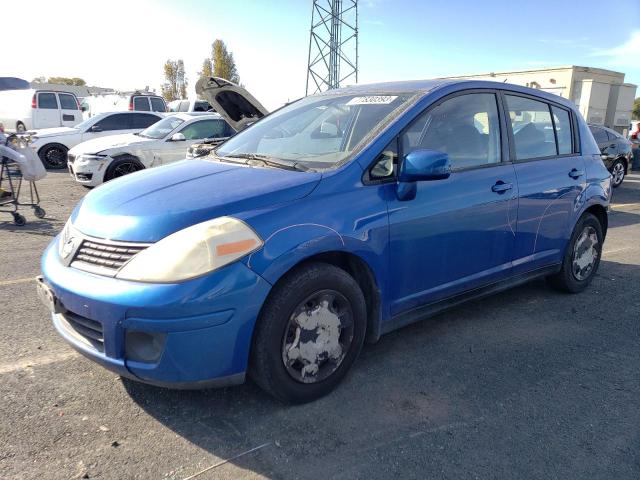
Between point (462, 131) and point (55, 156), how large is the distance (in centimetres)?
1286

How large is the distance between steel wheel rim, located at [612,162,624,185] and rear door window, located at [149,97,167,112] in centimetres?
1436

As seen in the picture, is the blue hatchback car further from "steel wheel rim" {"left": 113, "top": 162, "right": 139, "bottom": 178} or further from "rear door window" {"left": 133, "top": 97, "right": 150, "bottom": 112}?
"rear door window" {"left": 133, "top": 97, "right": 150, "bottom": 112}

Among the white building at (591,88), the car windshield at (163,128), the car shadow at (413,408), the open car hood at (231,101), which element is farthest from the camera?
the white building at (591,88)

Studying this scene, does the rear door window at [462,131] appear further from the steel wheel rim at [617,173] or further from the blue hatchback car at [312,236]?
the steel wheel rim at [617,173]

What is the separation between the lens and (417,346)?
3533 mm

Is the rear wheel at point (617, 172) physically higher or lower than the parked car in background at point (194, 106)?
lower

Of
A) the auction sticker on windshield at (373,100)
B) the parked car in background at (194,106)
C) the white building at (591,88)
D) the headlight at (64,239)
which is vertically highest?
the white building at (591,88)

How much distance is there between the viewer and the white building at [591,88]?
17.3 m

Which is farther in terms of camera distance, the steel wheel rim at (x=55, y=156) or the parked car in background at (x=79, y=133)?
the steel wheel rim at (x=55, y=156)

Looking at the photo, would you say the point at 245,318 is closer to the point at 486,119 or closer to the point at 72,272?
the point at 72,272

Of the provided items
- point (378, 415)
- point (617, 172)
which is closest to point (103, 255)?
point (378, 415)

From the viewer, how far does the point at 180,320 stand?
7.39ft

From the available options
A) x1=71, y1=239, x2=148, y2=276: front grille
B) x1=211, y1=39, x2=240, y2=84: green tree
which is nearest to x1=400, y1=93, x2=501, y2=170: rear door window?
x1=71, y1=239, x2=148, y2=276: front grille

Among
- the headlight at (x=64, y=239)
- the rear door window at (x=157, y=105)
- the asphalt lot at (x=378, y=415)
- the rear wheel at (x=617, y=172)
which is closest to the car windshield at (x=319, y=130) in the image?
the headlight at (x=64, y=239)
